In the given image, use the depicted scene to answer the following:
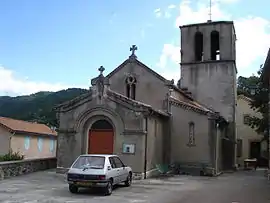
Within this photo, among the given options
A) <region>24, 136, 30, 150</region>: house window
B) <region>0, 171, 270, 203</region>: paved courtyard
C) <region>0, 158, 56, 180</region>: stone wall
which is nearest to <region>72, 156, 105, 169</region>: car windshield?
<region>0, 171, 270, 203</region>: paved courtyard

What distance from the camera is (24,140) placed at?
37562 millimetres

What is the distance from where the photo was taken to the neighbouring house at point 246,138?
45.4 m

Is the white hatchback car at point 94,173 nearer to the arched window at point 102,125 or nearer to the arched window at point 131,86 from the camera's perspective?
the arched window at point 102,125

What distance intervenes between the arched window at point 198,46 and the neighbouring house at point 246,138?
41.6ft

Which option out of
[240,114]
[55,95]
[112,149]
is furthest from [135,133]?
[55,95]

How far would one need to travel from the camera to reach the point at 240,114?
153 ft

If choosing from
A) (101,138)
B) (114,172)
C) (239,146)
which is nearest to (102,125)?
(101,138)

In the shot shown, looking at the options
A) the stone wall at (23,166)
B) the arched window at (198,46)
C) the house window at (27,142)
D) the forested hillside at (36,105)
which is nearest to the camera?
the stone wall at (23,166)

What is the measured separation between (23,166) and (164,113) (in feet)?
33.6

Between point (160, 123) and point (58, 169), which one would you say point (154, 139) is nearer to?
point (160, 123)

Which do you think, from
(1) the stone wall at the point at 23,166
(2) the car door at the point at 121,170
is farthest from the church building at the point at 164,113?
(2) the car door at the point at 121,170

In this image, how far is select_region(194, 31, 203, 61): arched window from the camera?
3528 centimetres

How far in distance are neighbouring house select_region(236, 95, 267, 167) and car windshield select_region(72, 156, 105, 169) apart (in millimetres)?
32049

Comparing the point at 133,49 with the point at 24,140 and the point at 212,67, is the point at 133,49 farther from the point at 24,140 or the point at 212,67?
the point at 24,140
